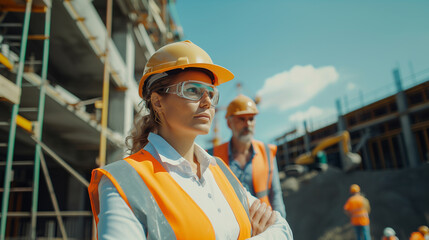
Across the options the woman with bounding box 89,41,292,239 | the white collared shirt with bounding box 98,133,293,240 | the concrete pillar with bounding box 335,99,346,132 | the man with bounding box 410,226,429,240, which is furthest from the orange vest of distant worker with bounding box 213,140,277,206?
the concrete pillar with bounding box 335,99,346,132

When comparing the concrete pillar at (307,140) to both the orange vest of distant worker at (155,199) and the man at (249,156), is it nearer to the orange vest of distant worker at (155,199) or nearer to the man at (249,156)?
the man at (249,156)

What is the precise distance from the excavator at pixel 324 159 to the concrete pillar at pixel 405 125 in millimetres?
3321

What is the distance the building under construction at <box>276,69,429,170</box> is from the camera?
20344 mm

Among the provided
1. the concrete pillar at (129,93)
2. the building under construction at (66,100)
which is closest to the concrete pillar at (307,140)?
the building under construction at (66,100)

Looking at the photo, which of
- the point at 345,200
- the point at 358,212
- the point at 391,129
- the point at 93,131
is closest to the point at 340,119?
the point at 391,129

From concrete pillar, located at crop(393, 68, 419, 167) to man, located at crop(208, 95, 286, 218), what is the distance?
21.4 m

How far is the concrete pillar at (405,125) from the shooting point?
2025 centimetres

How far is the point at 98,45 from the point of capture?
10.8 m

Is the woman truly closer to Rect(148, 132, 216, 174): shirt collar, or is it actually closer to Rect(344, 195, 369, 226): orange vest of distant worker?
Rect(148, 132, 216, 174): shirt collar

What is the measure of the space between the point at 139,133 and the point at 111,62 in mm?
11111

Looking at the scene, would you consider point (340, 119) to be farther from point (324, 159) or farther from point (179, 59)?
point (179, 59)

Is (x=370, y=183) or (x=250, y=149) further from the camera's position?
(x=370, y=183)

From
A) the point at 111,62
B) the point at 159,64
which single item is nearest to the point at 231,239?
the point at 159,64

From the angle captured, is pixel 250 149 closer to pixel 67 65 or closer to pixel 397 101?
pixel 67 65
